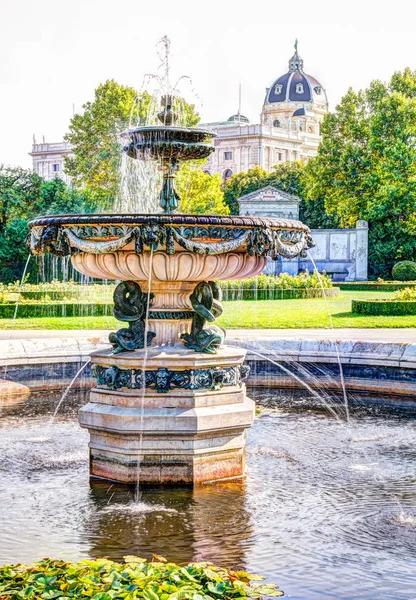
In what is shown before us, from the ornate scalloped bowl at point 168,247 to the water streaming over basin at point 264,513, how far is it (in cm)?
160

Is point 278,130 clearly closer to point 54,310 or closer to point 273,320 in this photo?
point 54,310

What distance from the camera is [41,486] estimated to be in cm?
757

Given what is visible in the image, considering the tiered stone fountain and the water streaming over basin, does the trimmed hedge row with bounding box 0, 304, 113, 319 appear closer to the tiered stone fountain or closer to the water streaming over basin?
the water streaming over basin

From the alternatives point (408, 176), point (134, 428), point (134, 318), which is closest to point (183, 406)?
point (134, 428)

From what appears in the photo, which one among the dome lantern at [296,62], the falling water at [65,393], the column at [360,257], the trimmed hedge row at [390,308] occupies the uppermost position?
the dome lantern at [296,62]

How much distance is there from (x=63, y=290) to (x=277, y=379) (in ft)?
46.5

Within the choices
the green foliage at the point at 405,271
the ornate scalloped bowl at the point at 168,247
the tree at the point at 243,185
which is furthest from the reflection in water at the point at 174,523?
the tree at the point at 243,185

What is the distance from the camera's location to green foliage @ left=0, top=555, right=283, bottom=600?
14.5 feet

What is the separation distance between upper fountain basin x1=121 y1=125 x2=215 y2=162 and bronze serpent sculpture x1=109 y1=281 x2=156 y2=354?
133cm

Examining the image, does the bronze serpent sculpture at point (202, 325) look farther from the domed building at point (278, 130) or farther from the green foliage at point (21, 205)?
the domed building at point (278, 130)

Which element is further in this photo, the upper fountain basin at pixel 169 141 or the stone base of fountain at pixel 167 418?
the upper fountain basin at pixel 169 141

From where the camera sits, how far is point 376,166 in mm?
45594

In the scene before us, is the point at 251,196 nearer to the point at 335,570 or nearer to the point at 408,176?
the point at 408,176

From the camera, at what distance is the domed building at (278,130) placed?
4122 inches
